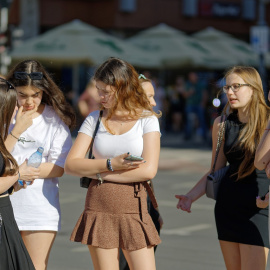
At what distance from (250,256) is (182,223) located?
Answer: 15.7 ft

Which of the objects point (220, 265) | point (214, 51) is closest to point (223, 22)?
point (214, 51)

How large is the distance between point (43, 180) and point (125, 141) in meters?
0.66

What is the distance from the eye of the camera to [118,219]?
4734 mm

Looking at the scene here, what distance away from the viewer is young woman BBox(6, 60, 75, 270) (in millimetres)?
5004

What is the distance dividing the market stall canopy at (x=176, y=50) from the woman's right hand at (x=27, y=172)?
20.8 metres

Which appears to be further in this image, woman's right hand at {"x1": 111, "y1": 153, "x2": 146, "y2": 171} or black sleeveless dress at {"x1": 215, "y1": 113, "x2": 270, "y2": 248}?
black sleeveless dress at {"x1": 215, "y1": 113, "x2": 270, "y2": 248}

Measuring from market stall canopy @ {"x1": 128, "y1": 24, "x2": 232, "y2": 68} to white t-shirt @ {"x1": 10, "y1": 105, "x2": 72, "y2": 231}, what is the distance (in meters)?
20.3

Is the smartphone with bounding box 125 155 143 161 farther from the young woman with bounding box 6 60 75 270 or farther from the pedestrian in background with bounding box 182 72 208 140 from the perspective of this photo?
the pedestrian in background with bounding box 182 72 208 140

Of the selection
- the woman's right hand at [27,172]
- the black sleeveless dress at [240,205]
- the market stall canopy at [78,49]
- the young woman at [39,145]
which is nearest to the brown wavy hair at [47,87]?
the young woman at [39,145]

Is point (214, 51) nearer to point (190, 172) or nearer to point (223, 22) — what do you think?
point (223, 22)

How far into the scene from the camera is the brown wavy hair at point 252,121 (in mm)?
5141

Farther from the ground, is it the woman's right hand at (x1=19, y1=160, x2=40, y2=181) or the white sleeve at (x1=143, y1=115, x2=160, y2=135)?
the white sleeve at (x1=143, y1=115, x2=160, y2=135)

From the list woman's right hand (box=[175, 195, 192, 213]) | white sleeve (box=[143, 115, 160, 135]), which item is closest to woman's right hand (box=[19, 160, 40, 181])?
white sleeve (box=[143, 115, 160, 135])

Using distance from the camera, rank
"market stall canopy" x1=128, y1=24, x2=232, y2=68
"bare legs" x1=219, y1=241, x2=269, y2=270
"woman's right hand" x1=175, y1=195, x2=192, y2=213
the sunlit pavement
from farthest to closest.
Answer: "market stall canopy" x1=128, y1=24, x2=232, y2=68 < the sunlit pavement < "woman's right hand" x1=175, y1=195, x2=192, y2=213 < "bare legs" x1=219, y1=241, x2=269, y2=270
